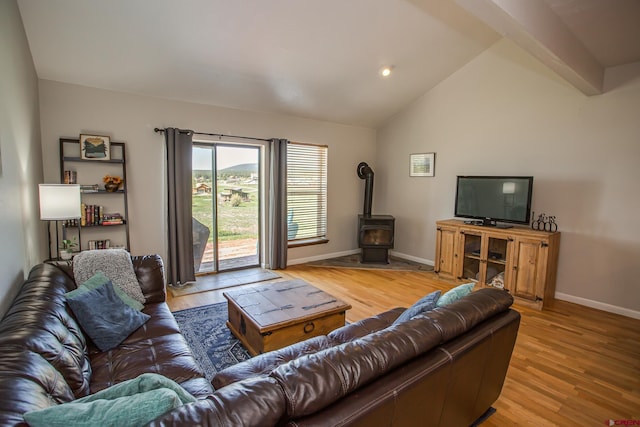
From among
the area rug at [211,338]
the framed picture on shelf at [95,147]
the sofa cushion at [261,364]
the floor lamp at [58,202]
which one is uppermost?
the framed picture on shelf at [95,147]

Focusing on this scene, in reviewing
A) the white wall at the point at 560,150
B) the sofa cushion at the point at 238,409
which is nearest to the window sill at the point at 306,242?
the white wall at the point at 560,150

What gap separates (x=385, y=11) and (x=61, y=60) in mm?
3343

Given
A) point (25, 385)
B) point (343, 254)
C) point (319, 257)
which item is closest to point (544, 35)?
point (25, 385)

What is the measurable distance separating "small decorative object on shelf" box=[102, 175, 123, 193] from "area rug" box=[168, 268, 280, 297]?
144cm


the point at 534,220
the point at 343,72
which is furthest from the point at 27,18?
the point at 534,220

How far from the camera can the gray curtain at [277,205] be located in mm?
5043

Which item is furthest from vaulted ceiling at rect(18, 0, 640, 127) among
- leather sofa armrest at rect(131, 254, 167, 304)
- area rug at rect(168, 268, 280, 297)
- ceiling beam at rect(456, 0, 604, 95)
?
area rug at rect(168, 268, 280, 297)

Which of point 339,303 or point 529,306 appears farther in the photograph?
point 529,306

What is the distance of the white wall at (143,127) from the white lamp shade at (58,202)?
103cm

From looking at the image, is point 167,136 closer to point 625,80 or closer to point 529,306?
point 529,306

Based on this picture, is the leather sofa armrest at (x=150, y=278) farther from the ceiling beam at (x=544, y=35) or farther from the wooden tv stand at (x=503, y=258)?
the wooden tv stand at (x=503, y=258)

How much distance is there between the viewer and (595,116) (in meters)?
3.70

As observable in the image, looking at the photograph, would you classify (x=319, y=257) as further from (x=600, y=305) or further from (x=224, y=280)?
(x=600, y=305)

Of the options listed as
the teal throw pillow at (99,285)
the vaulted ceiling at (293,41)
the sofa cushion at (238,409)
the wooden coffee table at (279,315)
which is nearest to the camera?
the sofa cushion at (238,409)
